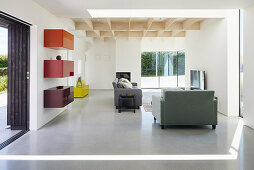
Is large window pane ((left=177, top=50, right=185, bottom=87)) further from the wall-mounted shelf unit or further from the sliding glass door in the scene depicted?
the wall-mounted shelf unit

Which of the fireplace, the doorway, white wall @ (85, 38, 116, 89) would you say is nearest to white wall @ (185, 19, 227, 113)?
the fireplace

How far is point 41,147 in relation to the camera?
377cm

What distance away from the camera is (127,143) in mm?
3977

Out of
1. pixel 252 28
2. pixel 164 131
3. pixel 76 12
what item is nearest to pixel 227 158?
pixel 164 131

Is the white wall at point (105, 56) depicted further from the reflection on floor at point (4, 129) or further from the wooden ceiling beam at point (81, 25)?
the reflection on floor at point (4, 129)

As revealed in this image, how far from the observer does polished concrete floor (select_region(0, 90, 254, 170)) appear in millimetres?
3059

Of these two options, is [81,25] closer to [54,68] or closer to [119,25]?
[119,25]

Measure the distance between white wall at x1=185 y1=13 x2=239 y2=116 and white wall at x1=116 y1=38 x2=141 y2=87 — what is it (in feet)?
18.8

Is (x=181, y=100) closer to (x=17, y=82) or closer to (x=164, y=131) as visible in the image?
(x=164, y=131)

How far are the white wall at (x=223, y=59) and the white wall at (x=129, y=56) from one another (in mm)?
5738

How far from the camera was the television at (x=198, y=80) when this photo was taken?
7930mm

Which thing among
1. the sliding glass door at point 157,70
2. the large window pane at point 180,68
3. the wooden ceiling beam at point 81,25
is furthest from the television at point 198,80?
the sliding glass door at point 157,70

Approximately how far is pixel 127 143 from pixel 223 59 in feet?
13.5

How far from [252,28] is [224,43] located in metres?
1.38
